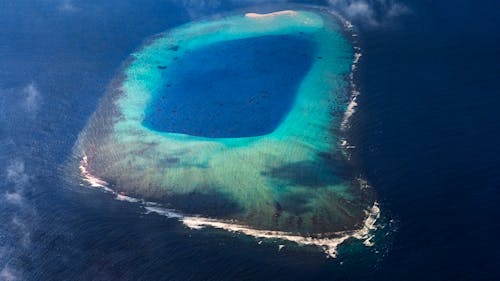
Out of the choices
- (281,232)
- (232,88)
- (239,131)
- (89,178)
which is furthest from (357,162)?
(89,178)

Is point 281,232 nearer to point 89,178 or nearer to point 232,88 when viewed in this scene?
point 89,178

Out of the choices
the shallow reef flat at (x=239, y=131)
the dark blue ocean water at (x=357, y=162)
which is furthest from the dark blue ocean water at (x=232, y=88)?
the dark blue ocean water at (x=357, y=162)

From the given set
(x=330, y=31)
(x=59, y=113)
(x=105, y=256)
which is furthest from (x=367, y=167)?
(x=59, y=113)

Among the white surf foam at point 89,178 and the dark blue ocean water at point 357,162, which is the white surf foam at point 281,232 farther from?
the white surf foam at point 89,178

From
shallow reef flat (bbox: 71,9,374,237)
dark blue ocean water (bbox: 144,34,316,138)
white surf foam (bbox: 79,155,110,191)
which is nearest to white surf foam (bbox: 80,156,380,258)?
shallow reef flat (bbox: 71,9,374,237)

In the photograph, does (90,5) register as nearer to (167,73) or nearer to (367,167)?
(167,73)

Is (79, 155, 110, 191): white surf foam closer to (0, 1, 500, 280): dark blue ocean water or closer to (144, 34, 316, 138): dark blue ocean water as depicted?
(0, 1, 500, 280): dark blue ocean water
